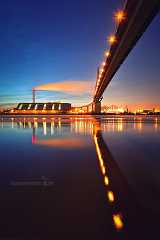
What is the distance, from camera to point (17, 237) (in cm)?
293

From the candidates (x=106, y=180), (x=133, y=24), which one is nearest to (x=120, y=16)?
(x=133, y=24)

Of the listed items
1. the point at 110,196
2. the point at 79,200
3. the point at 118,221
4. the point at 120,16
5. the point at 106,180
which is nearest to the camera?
the point at 118,221

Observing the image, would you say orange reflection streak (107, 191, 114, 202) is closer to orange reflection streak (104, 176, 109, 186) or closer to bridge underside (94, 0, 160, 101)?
orange reflection streak (104, 176, 109, 186)

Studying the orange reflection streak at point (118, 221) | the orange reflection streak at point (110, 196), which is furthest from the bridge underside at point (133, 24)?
the orange reflection streak at point (118, 221)

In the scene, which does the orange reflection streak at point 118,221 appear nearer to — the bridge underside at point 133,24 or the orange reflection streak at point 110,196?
the orange reflection streak at point 110,196

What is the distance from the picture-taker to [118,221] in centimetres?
331

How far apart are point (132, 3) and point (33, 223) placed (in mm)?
14331

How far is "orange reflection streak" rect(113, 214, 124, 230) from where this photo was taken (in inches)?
125

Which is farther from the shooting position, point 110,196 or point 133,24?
point 133,24

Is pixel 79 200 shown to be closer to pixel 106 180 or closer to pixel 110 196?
pixel 110 196

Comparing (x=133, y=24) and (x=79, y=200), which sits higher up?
(x=133, y=24)

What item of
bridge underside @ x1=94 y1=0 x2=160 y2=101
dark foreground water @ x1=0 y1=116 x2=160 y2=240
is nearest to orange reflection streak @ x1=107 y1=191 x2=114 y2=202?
dark foreground water @ x1=0 y1=116 x2=160 y2=240

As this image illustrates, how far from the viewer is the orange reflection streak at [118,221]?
3.17 metres

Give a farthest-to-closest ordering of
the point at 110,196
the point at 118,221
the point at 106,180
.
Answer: the point at 106,180, the point at 110,196, the point at 118,221
